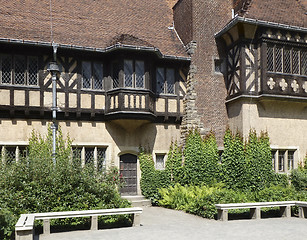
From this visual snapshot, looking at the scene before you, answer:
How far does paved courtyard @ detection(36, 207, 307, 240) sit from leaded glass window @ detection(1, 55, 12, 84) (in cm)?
699

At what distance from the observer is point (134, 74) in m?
14.4

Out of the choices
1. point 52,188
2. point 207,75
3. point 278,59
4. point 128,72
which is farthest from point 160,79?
point 52,188

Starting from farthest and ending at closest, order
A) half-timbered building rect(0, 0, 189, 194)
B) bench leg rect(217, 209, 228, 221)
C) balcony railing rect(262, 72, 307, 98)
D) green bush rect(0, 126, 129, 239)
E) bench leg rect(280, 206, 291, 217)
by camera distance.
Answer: balcony railing rect(262, 72, 307, 98)
half-timbered building rect(0, 0, 189, 194)
bench leg rect(280, 206, 291, 217)
bench leg rect(217, 209, 228, 221)
green bush rect(0, 126, 129, 239)

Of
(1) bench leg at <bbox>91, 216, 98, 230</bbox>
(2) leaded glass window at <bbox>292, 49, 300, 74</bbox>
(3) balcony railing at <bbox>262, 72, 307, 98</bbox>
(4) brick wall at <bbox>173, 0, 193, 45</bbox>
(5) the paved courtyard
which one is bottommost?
(5) the paved courtyard

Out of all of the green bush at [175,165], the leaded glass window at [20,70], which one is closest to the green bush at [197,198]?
the green bush at [175,165]

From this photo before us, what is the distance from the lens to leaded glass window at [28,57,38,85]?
13844mm

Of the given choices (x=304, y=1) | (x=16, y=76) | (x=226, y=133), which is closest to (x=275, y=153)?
(x=226, y=133)

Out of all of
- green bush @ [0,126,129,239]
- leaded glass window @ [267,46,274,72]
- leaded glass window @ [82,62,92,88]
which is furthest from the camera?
leaded glass window @ [267,46,274,72]

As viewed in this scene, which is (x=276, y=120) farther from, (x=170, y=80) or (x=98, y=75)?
(x=98, y=75)

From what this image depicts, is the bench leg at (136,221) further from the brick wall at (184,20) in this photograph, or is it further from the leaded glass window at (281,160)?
the brick wall at (184,20)

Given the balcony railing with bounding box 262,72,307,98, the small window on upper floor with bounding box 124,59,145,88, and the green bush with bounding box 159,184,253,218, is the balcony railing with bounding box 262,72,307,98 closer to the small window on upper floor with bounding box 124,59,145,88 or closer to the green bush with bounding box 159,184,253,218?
the green bush with bounding box 159,184,253,218

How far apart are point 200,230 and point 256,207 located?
2.63m

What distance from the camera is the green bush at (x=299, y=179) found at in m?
15.0

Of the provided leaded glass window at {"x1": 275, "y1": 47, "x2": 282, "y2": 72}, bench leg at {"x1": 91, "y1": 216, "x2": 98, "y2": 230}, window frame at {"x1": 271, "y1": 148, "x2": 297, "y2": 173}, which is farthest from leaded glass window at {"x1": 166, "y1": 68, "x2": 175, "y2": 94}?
bench leg at {"x1": 91, "y1": 216, "x2": 98, "y2": 230}
